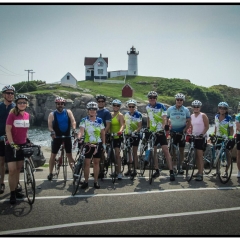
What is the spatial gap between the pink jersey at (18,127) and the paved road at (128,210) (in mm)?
1534

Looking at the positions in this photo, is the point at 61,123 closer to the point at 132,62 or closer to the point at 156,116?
the point at 156,116

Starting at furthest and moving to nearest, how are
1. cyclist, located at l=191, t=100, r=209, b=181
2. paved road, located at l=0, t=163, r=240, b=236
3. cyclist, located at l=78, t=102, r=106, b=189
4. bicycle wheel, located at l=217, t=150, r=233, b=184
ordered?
cyclist, located at l=191, t=100, r=209, b=181 → bicycle wheel, located at l=217, t=150, r=233, b=184 → cyclist, located at l=78, t=102, r=106, b=189 → paved road, located at l=0, t=163, r=240, b=236

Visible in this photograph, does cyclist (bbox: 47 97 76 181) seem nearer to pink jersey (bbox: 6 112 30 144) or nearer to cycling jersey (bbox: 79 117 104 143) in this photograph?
cycling jersey (bbox: 79 117 104 143)

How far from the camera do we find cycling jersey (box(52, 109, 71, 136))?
8.37m

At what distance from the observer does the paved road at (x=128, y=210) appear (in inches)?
194

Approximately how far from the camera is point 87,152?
7359 mm

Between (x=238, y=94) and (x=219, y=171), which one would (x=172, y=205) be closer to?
(x=219, y=171)

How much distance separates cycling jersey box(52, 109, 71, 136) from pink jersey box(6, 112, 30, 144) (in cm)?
188

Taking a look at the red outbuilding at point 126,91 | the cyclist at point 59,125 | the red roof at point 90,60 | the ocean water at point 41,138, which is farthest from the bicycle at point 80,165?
the red roof at point 90,60

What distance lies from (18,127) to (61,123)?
2091mm

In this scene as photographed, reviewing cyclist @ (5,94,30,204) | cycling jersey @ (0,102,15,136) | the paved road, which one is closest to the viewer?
the paved road

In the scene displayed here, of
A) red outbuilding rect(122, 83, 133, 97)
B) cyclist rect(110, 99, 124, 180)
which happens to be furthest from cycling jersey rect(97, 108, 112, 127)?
red outbuilding rect(122, 83, 133, 97)

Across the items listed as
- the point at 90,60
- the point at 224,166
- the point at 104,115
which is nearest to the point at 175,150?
the point at 224,166

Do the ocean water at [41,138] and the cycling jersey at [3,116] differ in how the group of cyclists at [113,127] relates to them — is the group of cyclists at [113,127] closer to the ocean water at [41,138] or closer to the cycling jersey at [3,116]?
the cycling jersey at [3,116]
